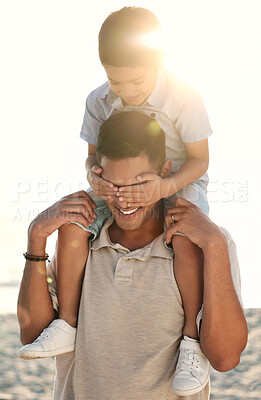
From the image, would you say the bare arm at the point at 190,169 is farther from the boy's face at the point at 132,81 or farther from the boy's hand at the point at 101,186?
the boy's face at the point at 132,81

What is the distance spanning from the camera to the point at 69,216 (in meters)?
2.81

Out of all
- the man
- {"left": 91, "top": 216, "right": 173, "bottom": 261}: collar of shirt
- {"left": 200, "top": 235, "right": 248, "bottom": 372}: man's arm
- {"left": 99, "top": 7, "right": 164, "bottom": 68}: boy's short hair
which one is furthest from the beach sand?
{"left": 99, "top": 7, "right": 164, "bottom": 68}: boy's short hair

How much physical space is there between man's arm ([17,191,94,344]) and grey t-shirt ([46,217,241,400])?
0.22 metres

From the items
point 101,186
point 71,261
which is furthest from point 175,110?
point 71,261

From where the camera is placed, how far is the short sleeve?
3.07 m

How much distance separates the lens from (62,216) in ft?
9.29

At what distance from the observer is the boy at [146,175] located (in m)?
2.65

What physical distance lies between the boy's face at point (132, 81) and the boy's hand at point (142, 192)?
0.51 meters

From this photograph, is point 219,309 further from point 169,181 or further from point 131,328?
point 169,181

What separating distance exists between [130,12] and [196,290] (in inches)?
59.7

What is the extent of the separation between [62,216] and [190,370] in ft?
3.24

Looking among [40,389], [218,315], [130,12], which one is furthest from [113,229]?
[40,389]

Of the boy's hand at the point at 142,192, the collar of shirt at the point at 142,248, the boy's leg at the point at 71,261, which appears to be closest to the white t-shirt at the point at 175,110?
the boy's hand at the point at 142,192

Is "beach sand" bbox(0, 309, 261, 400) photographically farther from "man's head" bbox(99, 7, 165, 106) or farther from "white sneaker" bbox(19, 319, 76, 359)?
"man's head" bbox(99, 7, 165, 106)
